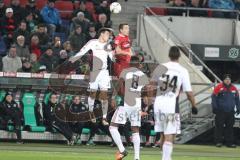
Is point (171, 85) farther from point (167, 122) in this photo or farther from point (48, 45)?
point (48, 45)

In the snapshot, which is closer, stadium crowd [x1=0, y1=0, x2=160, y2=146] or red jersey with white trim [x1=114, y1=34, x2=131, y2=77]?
red jersey with white trim [x1=114, y1=34, x2=131, y2=77]

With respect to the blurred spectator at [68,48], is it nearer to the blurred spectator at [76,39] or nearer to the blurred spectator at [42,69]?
the blurred spectator at [76,39]

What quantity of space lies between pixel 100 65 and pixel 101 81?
0.47 m

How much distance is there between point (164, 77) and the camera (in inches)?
666

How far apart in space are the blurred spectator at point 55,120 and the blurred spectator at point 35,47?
259 cm

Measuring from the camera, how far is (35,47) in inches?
1101

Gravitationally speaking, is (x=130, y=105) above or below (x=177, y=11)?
below

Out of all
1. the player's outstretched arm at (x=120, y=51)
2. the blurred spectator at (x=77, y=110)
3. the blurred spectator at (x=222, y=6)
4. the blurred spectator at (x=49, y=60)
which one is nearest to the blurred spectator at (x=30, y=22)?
the blurred spectator at (x=49, y=60)

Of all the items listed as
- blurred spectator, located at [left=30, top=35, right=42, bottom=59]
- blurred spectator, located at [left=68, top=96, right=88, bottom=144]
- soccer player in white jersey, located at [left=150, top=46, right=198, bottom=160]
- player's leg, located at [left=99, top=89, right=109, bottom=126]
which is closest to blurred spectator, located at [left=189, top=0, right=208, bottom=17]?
blurred spectator, located at [left=30, top=35, right=42, bottom=59]

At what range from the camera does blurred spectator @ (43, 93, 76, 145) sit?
25531 mm

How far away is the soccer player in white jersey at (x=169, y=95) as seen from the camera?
55.3 feet

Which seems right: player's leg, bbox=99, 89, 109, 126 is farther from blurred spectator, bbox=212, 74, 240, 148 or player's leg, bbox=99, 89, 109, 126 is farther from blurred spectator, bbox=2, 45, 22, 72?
blurred spectator, bbox=212, 74, 240, 148

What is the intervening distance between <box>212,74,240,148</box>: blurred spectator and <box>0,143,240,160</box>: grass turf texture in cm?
121

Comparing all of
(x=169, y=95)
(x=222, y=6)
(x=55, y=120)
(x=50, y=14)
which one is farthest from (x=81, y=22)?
(x=169, y=95)
